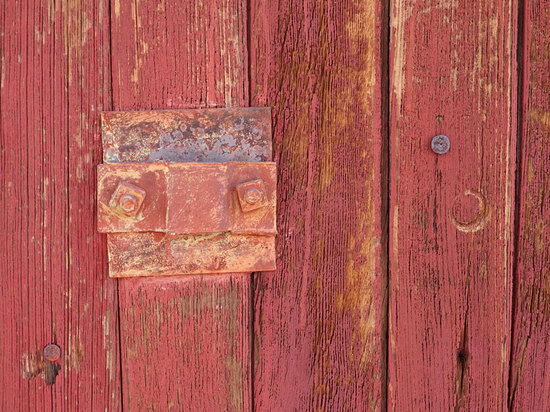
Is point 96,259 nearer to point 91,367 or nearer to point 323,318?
point 91,367

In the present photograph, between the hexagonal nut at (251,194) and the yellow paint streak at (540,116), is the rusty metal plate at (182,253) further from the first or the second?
the yellow paint streak at (540,116)

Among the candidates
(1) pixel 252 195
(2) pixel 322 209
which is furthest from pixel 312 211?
(1) pixel 252 195

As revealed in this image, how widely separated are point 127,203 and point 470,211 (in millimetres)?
619

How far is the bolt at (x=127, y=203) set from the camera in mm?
661

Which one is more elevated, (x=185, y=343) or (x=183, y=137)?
(x=183, y=137)

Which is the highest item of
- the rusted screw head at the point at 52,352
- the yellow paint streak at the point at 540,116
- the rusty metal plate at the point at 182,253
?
the yellow paint streak at the point at 540,116

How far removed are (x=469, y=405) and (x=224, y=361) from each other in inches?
18.8

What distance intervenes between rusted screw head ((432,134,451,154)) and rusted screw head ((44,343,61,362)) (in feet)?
2.54

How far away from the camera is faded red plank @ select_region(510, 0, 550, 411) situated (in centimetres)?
80

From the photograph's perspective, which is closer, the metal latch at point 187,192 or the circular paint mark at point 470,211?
the metal latch at point 187,192

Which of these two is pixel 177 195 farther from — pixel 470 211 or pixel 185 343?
pixel 470 211

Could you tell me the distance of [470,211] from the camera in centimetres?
78

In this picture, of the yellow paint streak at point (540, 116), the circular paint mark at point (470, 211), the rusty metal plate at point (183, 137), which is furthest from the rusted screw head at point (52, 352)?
the yellow paint streak at point (540, 116)

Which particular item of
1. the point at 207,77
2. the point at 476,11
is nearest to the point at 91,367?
the point at 207,77
